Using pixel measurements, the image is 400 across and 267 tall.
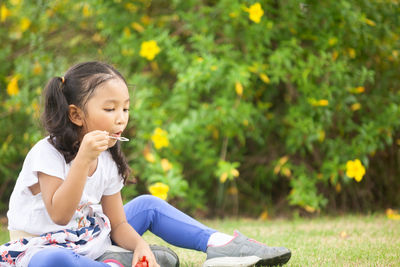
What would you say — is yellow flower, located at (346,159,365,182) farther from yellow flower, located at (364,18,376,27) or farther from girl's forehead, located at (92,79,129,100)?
girl's forehead, located at (92,79,129,100)

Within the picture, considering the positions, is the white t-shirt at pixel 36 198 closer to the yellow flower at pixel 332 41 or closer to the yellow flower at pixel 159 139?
the yellow flower at pixel 159 139

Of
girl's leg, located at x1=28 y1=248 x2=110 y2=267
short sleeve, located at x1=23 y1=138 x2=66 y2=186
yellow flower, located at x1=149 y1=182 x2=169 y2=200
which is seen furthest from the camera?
yellow flower, located at x1=149 y1=182 x2=169 y2=200

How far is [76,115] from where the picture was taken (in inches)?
69.6

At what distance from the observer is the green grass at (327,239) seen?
2.03 meters

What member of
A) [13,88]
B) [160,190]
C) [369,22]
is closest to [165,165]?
[160,190]

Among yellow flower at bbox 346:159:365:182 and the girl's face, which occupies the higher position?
the girl's face

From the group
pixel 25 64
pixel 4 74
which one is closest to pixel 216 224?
pixel 25 64

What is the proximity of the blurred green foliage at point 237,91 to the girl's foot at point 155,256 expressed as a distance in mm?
1104

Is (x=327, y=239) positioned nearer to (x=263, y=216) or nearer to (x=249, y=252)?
(x=249, y=252)

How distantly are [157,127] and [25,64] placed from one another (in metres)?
1.05

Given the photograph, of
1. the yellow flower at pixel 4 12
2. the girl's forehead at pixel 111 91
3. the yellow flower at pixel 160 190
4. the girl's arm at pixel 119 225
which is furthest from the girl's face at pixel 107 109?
the yellow flower at pixel 4 12

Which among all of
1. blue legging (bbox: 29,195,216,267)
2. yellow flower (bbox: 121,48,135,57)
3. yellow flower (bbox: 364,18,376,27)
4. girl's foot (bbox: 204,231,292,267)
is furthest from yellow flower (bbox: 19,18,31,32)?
girl's foot (bbox: 204,231,292,267)

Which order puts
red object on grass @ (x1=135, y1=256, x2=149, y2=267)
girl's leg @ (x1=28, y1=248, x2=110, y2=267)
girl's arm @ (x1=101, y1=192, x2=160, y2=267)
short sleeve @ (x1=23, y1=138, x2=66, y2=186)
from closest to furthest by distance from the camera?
1. girl's leg @ (x1=28, y1=248, x2=110, y2=267)
2. short sleeve @ (x1=23, y1=138, x2=66, y2=186)
3. red object on grass @ (x1=135, y1=256, x2=149, y2=267)
4. girl's arm @ (x1=101, y1=192, x2=160, y2=267)

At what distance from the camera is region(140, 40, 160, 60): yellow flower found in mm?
3209
